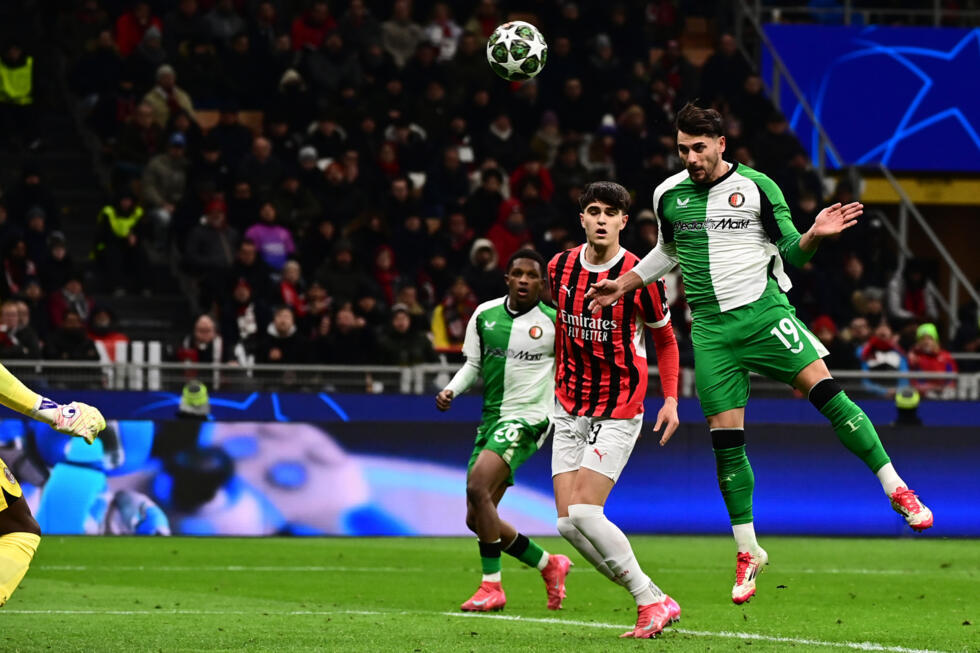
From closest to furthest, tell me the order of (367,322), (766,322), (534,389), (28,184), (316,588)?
1. (766,322)
2. (534,389)
3. (316,588)
4. (367,322)
5. (28,184)

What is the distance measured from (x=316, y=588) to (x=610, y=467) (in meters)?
3.55

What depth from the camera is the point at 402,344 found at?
61.3 feet

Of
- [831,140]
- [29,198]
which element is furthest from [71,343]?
[831,140]

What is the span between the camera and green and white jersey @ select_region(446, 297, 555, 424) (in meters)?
11.3

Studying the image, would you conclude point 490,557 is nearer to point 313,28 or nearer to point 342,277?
point 342,277

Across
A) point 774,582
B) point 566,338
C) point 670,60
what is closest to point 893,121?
point 670,60

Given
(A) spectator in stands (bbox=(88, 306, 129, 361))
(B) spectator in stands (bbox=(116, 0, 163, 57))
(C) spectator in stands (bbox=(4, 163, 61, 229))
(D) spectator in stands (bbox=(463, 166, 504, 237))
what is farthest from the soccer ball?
(B) spectator in stands (bbox=(116, 0, 163, 57))

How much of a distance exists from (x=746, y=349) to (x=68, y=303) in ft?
38.9

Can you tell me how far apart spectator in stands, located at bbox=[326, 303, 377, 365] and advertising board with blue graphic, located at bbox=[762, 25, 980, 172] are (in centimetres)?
1142

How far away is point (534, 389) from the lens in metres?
11.3

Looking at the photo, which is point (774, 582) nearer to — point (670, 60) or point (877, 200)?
point (670, 60)

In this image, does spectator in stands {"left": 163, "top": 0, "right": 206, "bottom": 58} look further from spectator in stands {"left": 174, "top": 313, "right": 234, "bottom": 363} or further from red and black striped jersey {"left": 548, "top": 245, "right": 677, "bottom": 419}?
red and black striped jersey {"left": 548, "top": 245, "right": 677, "bottom": 419}

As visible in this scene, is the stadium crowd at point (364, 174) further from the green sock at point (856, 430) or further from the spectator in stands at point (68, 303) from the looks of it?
the green sock at point (856, 430)

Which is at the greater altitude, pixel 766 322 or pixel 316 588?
pixel 766 322
